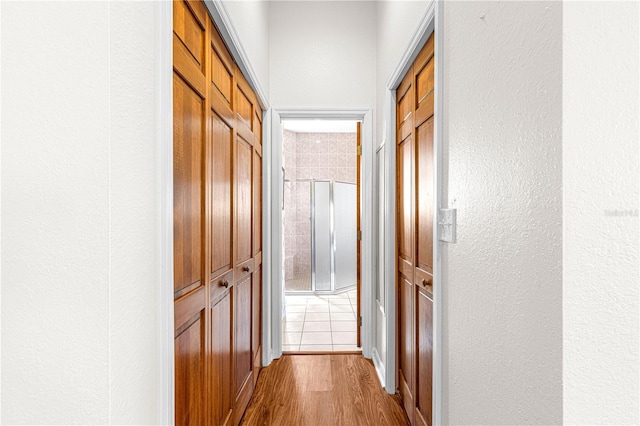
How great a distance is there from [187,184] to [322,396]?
170 cm

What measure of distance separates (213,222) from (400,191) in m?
1.19

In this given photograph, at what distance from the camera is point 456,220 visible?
1132 mm

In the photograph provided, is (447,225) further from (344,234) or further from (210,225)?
(344,234)

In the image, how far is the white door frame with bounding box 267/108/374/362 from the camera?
8.82 ft

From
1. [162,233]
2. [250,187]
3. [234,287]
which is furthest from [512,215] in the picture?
[250,187]

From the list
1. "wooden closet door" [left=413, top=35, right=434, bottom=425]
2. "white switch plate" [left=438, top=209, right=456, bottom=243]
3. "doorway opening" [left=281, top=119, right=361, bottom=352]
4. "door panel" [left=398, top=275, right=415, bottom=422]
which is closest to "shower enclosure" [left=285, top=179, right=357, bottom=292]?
"doorway opening" [left=281, top=119, right=361, bottom=352]

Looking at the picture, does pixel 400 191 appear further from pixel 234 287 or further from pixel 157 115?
pixel 157 115

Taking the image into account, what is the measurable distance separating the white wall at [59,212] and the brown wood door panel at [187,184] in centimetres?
36

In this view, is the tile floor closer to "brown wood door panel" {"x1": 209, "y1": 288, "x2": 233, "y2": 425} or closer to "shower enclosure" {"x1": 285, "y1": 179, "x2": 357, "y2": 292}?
"shower enclosure" {"x1": 285, "y1": 179, "x2": 357, "y2": 292}

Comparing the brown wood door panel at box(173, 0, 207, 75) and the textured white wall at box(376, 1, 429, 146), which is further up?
the textured white wall at box(376, 1, 429, 146)

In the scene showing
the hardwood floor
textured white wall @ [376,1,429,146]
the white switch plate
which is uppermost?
textured white wall @ [376,1,429,146]
